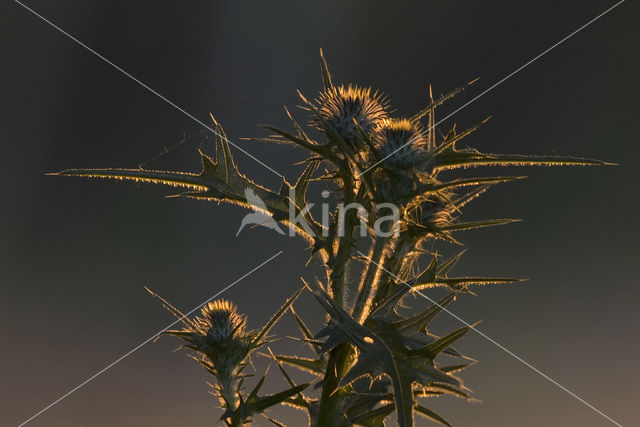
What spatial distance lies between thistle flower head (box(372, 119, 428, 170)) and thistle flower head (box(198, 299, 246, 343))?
88cm

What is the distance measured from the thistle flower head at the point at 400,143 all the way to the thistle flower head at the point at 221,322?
883 mm

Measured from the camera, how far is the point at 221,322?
2.43 m

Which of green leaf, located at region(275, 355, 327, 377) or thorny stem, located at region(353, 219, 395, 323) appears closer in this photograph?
thorny stem, located at region(353, 219, 395, 323)

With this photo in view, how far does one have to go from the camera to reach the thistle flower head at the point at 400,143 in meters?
2.00

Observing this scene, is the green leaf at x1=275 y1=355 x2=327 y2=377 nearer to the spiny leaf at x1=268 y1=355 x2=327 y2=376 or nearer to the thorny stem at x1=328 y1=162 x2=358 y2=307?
the spiny leaf at x1=268 y1=355 x2=327 y2=376

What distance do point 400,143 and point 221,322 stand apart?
105 cm

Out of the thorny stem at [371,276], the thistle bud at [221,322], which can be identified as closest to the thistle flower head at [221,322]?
the thistle bud at [221,322]

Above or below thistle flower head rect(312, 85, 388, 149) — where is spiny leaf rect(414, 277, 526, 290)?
below

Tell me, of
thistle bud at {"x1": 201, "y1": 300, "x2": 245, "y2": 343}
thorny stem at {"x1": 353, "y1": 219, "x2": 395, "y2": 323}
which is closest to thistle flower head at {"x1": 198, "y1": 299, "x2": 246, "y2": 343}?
thistle bud at {"x1": 201, "y1": 300, "x2": 245, "y2": 343}

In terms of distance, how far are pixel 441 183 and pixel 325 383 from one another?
0.75 meters

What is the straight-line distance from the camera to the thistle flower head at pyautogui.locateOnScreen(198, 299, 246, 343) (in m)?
2.34

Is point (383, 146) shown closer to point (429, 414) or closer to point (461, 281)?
point (461, 281)

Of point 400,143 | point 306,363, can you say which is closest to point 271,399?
point 306,363

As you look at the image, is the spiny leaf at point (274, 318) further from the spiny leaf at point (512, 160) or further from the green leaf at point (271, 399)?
the spiny leaf at point (512, 160)
